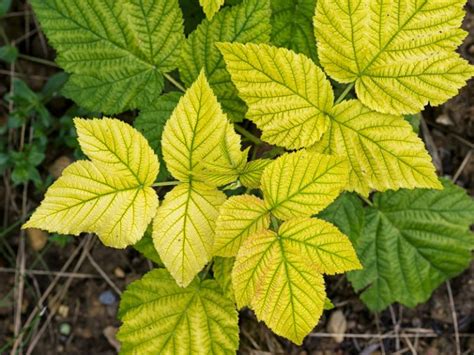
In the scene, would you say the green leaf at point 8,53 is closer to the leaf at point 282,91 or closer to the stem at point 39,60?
the stem at point 39,60

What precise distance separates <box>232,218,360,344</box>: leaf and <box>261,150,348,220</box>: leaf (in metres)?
0.06

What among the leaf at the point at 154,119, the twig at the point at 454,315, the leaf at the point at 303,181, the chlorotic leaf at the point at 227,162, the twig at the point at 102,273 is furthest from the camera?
the twig at the point at 102,273

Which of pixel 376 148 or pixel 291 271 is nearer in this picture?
pixel 291 271

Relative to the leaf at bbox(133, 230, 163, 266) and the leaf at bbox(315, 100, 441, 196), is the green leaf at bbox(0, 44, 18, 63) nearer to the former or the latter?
the leaf at bbox(133, 230, 163, 266)

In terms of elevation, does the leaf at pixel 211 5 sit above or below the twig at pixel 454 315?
above

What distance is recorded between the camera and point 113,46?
250 centimetres

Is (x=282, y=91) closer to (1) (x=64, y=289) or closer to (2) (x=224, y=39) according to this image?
(2) (x=224, y=39)

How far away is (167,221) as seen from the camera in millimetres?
2094

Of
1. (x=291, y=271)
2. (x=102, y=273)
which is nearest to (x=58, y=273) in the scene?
(x=102, y=273)

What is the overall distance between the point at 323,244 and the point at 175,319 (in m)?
0.78

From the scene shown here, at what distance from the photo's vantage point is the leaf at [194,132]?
203cm

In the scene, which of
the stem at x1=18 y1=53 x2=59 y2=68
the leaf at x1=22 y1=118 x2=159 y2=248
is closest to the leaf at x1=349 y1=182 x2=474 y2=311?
the leaf at x1=22 y1=118 x2=159 y2=248

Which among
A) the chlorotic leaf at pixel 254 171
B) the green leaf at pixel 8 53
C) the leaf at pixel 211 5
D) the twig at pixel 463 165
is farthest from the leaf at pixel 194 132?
the twig at pixel 463 165

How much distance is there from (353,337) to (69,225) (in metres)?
1.87
